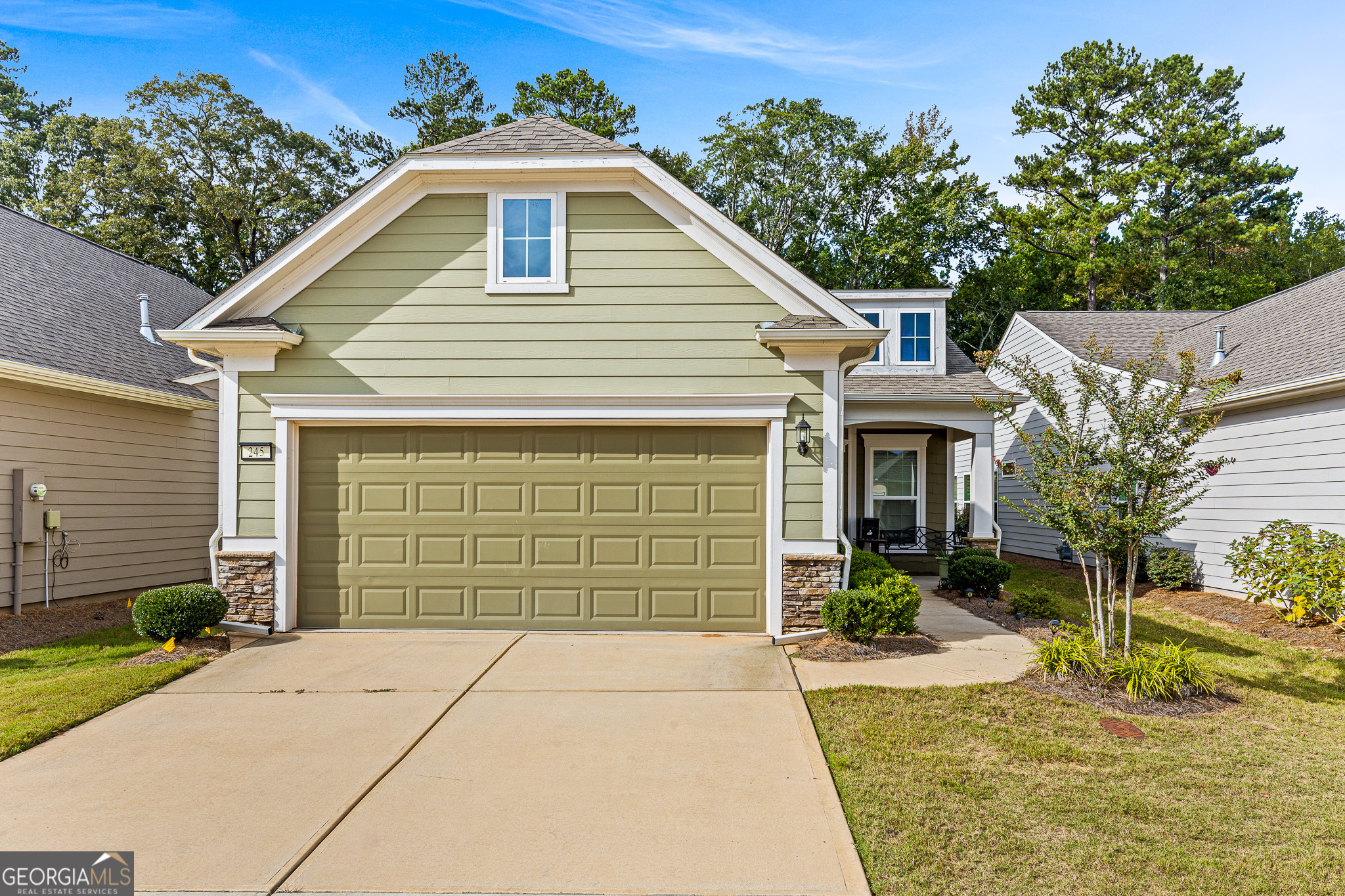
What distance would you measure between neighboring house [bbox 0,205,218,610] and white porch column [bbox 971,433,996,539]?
12687mm

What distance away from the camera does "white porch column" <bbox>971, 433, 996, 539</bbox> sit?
13.1 meters

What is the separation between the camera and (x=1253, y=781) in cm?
437

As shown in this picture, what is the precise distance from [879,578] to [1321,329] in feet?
28.1

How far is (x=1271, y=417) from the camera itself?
10.4m

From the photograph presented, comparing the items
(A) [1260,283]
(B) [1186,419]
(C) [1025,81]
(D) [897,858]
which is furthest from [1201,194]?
(D) [897,858]

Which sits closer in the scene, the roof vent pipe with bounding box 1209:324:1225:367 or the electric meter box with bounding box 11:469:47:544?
the electric meter box with bounding box 11:469:47:544

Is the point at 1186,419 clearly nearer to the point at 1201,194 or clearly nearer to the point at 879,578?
the point at 879,578

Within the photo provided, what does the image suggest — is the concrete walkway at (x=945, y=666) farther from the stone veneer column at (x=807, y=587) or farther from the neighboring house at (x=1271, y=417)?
the neighboring house at (x=1271, y=417)

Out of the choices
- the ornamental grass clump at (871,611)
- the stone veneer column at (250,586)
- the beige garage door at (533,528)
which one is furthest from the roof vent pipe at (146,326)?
the ornamental grass clump at (871,611)

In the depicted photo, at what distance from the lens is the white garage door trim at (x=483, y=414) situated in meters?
7.89

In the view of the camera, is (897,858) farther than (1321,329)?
No

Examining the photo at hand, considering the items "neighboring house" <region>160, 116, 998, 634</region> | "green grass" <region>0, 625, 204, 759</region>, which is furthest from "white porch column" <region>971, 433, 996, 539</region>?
"green grass" <region>0, 625, 204, 759</region>

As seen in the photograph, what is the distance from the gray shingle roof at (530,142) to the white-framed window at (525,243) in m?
0.48

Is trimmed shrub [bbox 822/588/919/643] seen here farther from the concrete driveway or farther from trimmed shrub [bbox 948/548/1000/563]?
trimmed shrub [bbox 948/548/1000/563]
